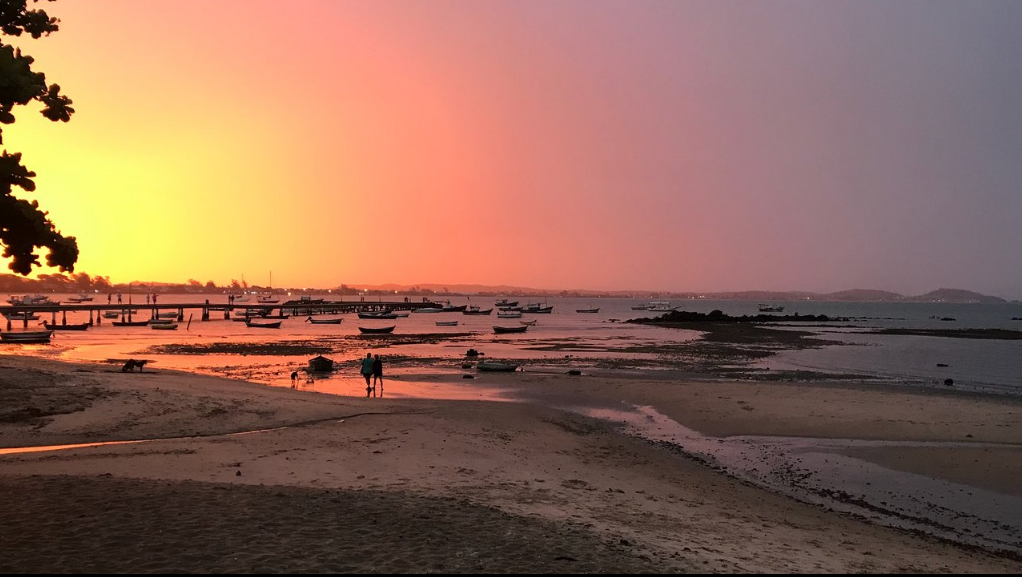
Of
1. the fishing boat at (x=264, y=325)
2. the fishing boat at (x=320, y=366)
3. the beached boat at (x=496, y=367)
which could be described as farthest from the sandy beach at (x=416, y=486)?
the fishing boat at (x=264, y=325)

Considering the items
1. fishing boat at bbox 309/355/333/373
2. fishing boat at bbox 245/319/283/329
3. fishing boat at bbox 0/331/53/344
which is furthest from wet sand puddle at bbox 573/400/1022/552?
fishing boat at bbox 245/319/283/329

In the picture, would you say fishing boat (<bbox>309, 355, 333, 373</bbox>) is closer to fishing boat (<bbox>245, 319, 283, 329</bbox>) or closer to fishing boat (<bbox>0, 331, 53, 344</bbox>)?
fishing boat (<bbox>0, 331, 53, 344</bbox>)

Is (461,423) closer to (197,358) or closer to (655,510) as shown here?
(655,510)

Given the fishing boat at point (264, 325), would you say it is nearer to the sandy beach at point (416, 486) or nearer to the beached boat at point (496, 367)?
the beached boat at point (496, 367)

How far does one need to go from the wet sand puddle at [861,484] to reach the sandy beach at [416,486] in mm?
648

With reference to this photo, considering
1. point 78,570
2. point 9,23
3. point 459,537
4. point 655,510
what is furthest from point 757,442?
point 9,23

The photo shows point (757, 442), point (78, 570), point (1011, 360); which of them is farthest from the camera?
point (1011, 360)

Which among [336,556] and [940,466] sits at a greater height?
[336,556]

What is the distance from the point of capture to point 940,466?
1656 cm

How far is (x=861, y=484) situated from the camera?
1489 centimetres

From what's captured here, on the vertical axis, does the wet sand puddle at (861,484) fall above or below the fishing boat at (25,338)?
above

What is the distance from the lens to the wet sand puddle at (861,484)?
12.1 m

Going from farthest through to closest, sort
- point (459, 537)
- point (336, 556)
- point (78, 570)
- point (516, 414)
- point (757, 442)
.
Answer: point (516, 414)
point (757, 442)
point (459, 537)
point (336, 556)
point (78, 570)

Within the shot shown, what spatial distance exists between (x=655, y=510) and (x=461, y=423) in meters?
9.42
